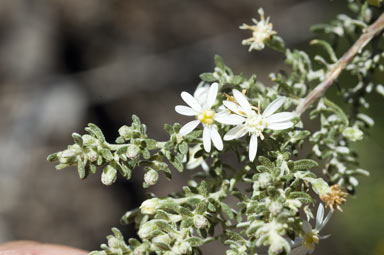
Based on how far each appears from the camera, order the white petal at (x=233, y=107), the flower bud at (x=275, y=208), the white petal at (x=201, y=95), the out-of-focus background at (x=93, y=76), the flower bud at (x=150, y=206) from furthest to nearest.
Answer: the out-of-focus background at (x=93, y=76)
the white petal at (x=201, y=95)
the flower bud at (x=150, y=206)
the white petal at (x=233, y=107)
the flower bud at (x=275, y=208)

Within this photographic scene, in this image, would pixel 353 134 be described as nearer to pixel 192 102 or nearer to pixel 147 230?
pixel 192 102

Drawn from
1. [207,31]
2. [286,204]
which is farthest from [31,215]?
[286,204]

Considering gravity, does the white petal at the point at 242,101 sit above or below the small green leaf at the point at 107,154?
above

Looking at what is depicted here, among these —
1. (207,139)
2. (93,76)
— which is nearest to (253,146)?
(207,139)

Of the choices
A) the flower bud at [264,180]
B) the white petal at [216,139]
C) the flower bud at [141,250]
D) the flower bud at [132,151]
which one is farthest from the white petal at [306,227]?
the flower bud at [132,151]

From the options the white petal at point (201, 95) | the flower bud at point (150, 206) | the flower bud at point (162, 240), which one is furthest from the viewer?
the white petal at point (201, 95)

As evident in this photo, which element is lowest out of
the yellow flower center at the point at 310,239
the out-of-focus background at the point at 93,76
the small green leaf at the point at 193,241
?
the yellow flower center at the point at 310,239

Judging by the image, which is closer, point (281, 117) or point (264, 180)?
point (264, 180)

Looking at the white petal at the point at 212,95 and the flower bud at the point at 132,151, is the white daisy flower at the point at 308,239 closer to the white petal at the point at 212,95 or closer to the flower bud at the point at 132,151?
the white petal at the point at 212,95
